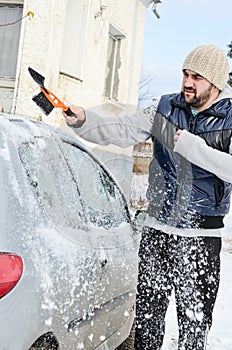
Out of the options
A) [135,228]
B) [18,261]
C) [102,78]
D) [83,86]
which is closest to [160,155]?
[135,228]

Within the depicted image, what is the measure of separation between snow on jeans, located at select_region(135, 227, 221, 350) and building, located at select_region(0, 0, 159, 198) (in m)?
4.35

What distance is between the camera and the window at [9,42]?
30.3 feet

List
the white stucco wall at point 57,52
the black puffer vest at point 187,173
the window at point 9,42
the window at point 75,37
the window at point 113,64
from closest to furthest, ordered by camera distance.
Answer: the black puffer vest at point 187,173 < the white stucco wall at point 57,52 < the window at point 9,42 < the window at point 75,37 < the window at point 113,64

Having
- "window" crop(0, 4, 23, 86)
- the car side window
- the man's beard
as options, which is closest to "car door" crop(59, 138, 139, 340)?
the car side window

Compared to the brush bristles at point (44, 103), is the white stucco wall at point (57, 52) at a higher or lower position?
higher

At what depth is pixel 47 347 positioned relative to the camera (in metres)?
2.17

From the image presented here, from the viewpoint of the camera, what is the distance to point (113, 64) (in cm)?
1180

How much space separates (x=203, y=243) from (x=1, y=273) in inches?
51.8

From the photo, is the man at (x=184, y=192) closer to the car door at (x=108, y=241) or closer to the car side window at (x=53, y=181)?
the car door at (x=108, y=241)

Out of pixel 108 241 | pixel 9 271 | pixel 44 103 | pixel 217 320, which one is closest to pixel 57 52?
pixel 217 320

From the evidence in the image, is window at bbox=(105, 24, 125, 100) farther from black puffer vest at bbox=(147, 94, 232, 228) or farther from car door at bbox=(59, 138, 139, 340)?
black puffer vest at bbox=(147, 94, 232, 228)

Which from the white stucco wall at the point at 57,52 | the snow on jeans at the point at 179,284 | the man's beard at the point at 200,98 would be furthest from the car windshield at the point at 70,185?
the white stucco wall at the point at 57,52

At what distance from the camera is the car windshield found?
2412 millimetres

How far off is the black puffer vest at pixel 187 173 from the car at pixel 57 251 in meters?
0.39
